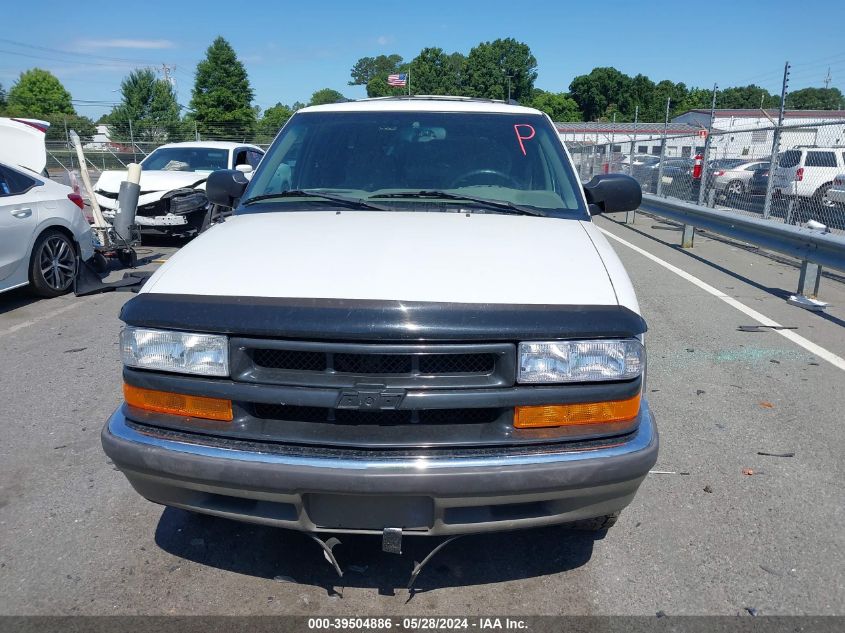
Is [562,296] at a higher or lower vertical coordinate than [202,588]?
higher

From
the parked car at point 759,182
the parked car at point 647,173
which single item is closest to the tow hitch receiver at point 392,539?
the parked car at point 759,182

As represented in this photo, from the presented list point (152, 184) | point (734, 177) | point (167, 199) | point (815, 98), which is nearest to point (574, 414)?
point (167, 199)

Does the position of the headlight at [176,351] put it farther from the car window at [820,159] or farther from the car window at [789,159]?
the car window at [820,159]

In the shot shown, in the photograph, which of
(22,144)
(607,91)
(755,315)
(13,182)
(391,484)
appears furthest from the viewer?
(607,91)

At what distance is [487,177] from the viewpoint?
3.77m

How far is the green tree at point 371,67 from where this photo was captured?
157m

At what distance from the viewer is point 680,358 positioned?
5.78 metres

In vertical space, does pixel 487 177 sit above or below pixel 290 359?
above

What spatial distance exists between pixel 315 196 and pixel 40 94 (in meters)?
112

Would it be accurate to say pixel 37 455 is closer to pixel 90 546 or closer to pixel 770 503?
pixel 90 546

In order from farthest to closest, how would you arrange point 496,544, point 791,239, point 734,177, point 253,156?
point 734,177, point 253,156, point 791,239, point 496,544

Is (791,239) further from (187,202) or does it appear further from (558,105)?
(558,105)

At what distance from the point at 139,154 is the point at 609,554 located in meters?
40.1

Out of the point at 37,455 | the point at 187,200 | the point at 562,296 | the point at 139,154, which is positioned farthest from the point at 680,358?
the point at 139,154
